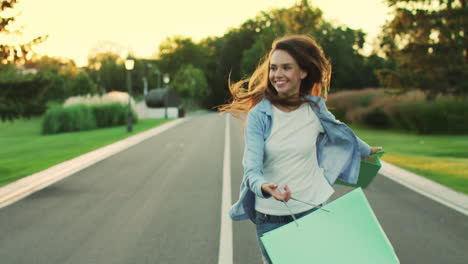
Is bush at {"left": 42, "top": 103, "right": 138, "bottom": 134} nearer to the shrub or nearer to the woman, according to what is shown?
the shrub

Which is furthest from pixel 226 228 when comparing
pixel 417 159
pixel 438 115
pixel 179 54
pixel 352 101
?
pixel 179 54

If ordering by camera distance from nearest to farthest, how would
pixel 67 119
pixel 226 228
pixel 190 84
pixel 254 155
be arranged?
pixel 254 155 < pixel 226 228 < pixel 67 119 < pixel 190 84

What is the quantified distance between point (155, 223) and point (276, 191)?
4.74 meters

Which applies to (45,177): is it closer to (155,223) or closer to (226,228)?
(155,223)

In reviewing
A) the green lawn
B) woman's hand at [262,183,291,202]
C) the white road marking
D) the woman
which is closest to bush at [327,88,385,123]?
the green lawn

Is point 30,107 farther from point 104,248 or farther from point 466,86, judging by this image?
point 466,86

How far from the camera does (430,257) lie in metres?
5.34

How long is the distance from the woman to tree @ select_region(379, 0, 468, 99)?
74.9 ft

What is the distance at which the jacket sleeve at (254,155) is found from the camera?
8.40 feet

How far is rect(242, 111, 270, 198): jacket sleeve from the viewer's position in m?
2.56

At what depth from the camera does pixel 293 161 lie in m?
2.83

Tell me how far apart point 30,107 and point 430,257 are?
12211mm

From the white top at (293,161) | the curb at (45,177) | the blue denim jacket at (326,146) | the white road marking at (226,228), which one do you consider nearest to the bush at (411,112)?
the curb at (45,177)

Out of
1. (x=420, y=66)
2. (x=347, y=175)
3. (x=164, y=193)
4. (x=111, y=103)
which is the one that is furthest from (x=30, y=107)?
(x=111, y=103)
